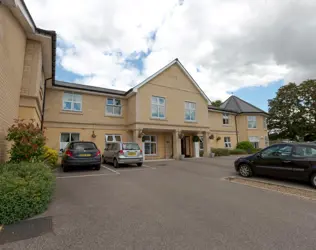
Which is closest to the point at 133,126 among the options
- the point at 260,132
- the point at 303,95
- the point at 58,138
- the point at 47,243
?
the point at 58,138

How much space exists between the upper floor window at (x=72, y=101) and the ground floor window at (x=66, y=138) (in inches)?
78.9

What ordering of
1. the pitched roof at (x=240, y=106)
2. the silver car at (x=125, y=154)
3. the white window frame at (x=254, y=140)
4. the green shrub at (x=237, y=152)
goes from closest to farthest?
the silver car at (x=125, y=154), the green shrub at (x=237, y=152), the white window frame at (x=254, y=140), the pitched roof at (x=240, y=106)

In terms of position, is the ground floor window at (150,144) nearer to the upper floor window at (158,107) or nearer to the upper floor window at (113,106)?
the upper floor window at (158,107)

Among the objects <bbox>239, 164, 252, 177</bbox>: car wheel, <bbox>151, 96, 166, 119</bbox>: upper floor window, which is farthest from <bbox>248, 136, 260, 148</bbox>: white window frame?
<bbox>239, 164, 252, 177</bbox>: car wheel

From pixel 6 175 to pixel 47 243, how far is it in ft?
6.84

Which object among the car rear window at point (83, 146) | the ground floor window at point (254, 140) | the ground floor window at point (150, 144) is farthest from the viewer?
the ground floor window at point (254, 140)

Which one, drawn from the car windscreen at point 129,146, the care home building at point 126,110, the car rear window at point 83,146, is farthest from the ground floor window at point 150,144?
the car rear window at point 83,146

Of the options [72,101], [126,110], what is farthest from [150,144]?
[72,101]

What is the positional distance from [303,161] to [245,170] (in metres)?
2.26

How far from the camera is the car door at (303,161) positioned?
6078 mm

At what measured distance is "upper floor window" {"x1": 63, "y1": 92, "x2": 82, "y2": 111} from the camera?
13.7 metres

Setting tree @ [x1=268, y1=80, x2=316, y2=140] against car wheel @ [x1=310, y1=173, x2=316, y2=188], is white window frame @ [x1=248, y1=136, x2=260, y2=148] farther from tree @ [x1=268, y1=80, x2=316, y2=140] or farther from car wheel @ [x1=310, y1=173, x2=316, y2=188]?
car wheel @ [x1=310, y1=173, x2=316, y2=188]

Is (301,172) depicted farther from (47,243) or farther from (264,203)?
(47,243)

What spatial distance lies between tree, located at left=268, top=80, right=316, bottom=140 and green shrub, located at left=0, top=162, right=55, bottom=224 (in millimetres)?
39120
